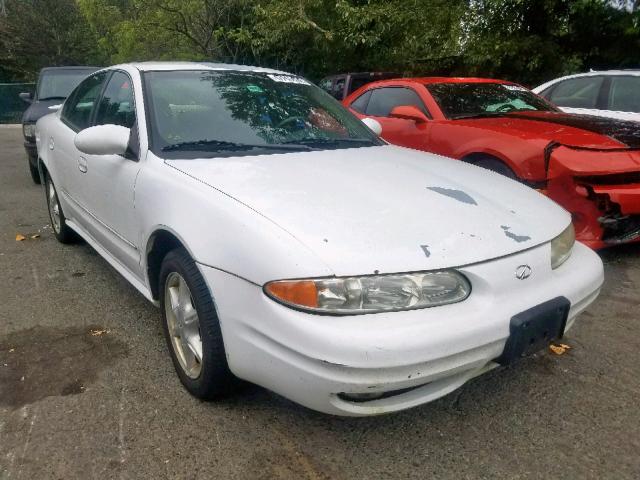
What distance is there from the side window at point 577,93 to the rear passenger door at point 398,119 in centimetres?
230

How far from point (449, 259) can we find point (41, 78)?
8484 mm

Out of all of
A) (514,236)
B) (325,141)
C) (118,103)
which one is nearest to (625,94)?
(325,141)

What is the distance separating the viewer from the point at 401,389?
1.95 m

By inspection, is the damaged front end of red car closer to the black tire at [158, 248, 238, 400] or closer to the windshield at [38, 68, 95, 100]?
the black tire at [158, 248, 238, 400]

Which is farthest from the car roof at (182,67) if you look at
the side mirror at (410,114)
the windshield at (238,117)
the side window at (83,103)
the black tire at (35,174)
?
the black tire at (35,174)

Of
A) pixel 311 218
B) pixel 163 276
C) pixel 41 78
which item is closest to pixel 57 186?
pixel 163 276

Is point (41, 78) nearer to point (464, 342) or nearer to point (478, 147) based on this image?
point (478, 147)

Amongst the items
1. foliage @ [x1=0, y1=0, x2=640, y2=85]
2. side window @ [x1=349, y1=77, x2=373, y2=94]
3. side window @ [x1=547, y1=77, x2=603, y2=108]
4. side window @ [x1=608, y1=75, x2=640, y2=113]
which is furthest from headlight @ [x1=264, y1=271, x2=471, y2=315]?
foliage @ [x1=0, y1=0, x2=640, y2=85]

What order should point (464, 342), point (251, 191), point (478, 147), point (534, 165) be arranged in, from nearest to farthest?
point (464, 342) < point (251, 191) < point (534, 165) < point (478, 147)

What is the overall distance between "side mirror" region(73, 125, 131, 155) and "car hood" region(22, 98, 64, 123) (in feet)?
16.3

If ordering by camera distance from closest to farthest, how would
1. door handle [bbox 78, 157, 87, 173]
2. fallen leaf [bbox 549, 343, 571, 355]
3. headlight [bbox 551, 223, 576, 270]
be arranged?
headlight [bbox 551, 223, 576, 270], fallen leaf [bbox 549, 343, 571, 355], door handle [bbox 78, 157, 87, 173]

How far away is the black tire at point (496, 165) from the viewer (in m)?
4.23

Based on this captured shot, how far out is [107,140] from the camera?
2.76 metres

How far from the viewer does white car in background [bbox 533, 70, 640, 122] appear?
5.98m
